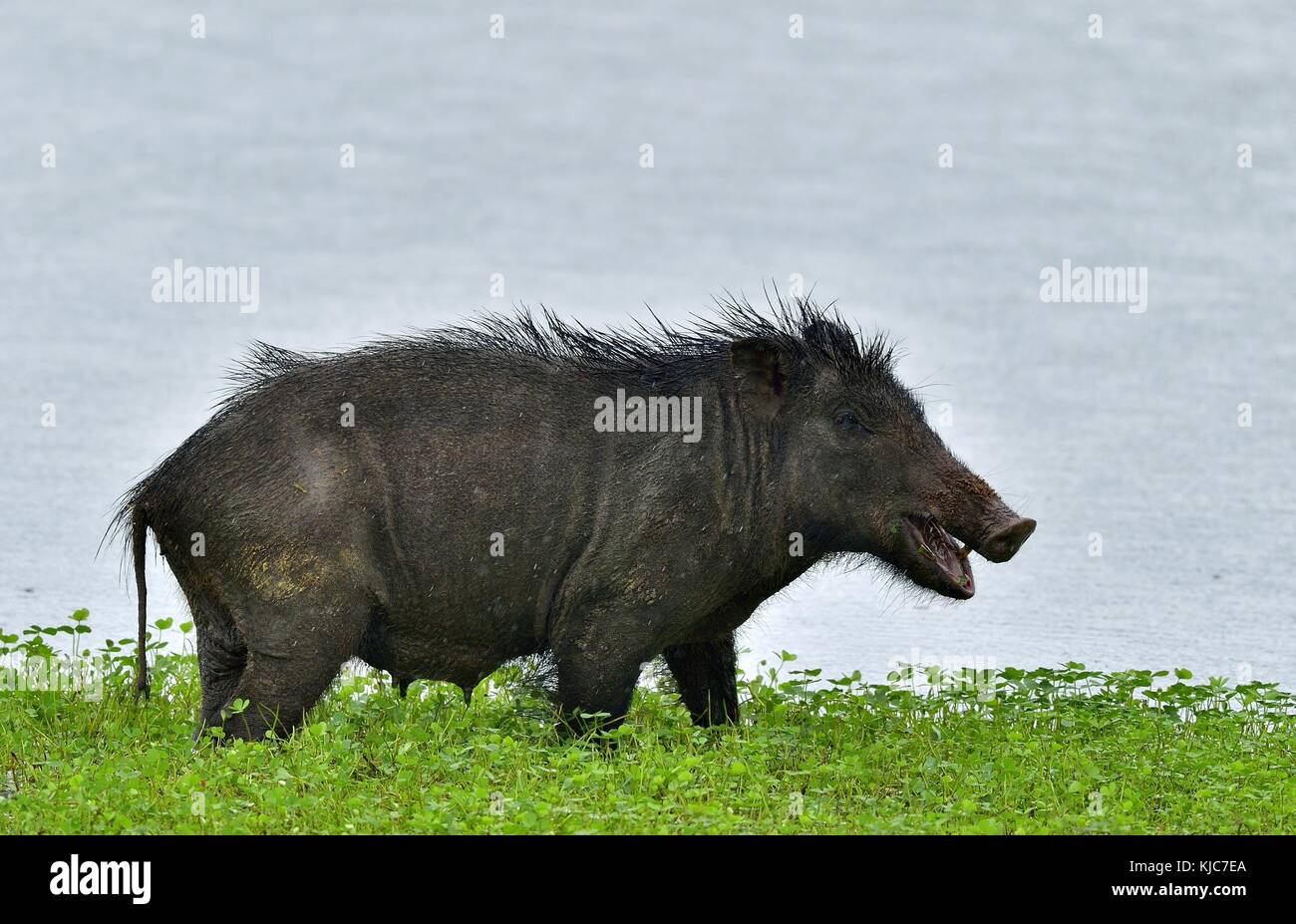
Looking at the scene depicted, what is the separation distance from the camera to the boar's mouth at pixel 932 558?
9047mm

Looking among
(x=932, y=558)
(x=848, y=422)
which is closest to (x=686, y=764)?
(x=932, y=558)

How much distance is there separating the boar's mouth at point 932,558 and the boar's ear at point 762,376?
84cm

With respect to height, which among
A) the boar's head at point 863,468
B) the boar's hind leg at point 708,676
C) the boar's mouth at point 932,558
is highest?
the boar's head at point 863,468

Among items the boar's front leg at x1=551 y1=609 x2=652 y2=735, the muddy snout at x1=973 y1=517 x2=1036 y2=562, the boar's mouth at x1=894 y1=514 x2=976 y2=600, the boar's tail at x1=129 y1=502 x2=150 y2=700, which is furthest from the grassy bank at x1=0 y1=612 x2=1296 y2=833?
the muddy snout at x1=973 y1=517 x2=1036 y2=562

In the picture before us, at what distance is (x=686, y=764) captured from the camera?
8.08m

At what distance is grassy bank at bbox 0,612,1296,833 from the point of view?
7.48 meters

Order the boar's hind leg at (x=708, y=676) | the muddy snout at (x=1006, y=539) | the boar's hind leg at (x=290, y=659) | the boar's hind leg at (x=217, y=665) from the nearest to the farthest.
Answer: the boar's hind leg at (x=290, y=659) < the muddy snout at (x=1006, y=539) < the boar's hind leg at (x=217, y=665) < the boar's hind leg at (x=708, y=676)

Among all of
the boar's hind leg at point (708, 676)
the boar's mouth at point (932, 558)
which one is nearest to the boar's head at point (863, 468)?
the boar's mouth at point (932, 558)

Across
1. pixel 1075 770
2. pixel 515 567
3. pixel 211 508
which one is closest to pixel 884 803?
pixel 1075 770

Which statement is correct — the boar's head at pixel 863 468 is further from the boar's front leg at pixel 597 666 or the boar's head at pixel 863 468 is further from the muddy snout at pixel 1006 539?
the boar's front leg at pixel 597 666

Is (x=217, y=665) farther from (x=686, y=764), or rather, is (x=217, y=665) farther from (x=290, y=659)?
(x=686, y=764)

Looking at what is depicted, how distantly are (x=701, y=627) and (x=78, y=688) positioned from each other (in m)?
3.43

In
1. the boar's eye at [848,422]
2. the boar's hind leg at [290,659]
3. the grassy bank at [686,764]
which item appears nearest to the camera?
the grassy bank at [686,764]

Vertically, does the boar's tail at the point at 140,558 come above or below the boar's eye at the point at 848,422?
below
